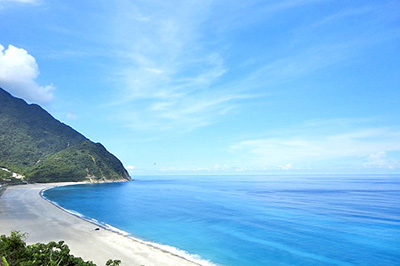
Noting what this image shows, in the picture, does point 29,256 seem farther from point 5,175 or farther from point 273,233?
point 5,175

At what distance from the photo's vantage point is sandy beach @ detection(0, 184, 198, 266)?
29656 millimetres

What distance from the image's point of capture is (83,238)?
123ft

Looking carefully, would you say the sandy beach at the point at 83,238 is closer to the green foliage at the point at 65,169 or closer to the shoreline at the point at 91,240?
the shoreline at the point at 91,240

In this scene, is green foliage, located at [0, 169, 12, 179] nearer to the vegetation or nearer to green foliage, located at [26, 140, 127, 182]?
green foliage, located at [26, 140, 127, 182]

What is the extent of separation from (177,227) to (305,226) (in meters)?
25.8

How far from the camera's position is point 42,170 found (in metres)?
166

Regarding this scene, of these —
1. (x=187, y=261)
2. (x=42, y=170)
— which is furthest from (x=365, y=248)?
(x=42, y=170)

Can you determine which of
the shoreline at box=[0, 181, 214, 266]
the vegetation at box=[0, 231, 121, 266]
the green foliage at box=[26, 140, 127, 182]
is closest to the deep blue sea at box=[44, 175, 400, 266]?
the shoreline at box=[0, 181, 214, 266]

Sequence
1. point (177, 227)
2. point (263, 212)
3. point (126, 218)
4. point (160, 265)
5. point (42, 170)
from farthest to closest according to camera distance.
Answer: point (42, 170) → point (263, 212) → point (126, 218) → point (177, 227) → point (160, 265)

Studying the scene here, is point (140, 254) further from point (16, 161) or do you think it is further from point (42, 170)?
Result: point (16, 161)

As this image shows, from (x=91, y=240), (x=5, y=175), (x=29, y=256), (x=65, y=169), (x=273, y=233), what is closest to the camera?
(x=29, y=256)

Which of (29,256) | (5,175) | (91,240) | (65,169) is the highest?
(65,169)

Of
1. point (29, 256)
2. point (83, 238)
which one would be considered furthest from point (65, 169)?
point (29, 256)

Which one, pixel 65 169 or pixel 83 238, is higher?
pixel 65 169
